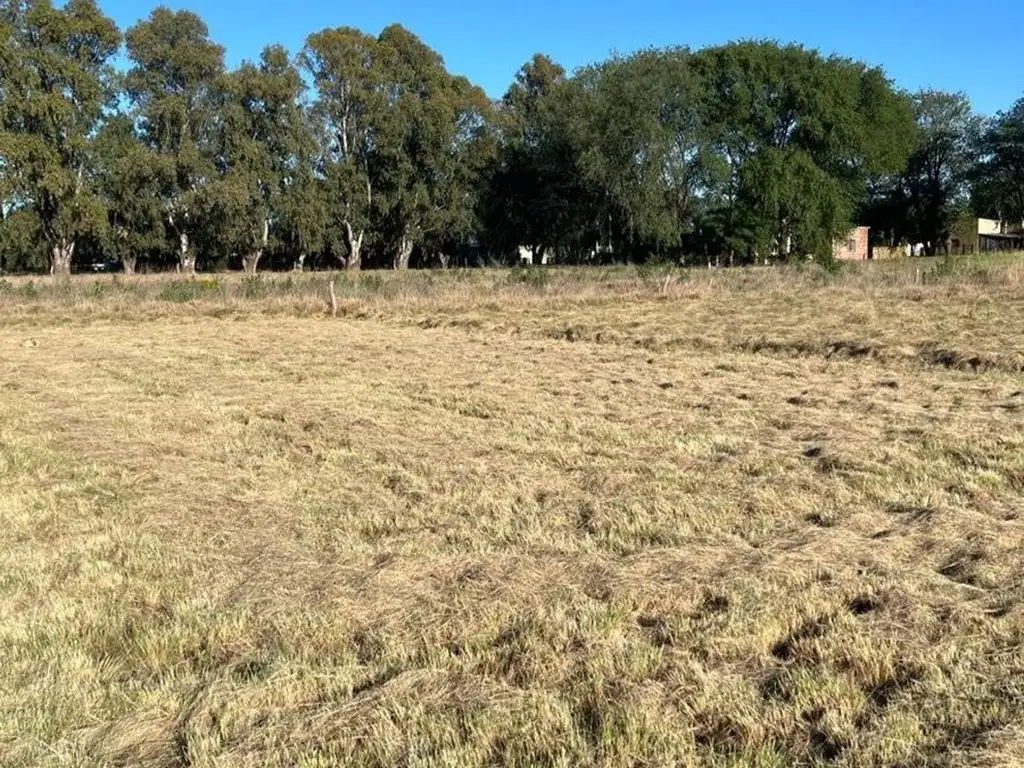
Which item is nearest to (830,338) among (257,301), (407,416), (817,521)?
(407,416)

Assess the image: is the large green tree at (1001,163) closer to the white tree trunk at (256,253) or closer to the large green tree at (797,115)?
the large green tree at (797,115)

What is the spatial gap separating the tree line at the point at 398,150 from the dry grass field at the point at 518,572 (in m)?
39.0

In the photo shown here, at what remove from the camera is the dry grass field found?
3432 millimetres

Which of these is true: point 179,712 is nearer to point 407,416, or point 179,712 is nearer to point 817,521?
point 817,521

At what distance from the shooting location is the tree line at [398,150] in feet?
165

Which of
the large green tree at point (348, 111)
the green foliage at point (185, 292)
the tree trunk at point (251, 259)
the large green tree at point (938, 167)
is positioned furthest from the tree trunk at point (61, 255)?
the large green tree at point (938, 167)

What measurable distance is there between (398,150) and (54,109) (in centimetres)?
2183

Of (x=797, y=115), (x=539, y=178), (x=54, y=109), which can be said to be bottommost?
(x=539, y=178)

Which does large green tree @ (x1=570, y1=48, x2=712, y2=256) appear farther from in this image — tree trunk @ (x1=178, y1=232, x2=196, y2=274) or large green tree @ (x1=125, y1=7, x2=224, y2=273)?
tree trunk @ (x1=178, y1=232, x2=196, y2=274)

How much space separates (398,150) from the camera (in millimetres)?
60562

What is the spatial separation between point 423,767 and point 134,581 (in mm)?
2903

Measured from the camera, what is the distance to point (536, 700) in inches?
142

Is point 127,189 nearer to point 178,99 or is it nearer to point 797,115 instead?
point 178,99

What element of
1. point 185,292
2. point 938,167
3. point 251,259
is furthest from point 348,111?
A: point 938,167
